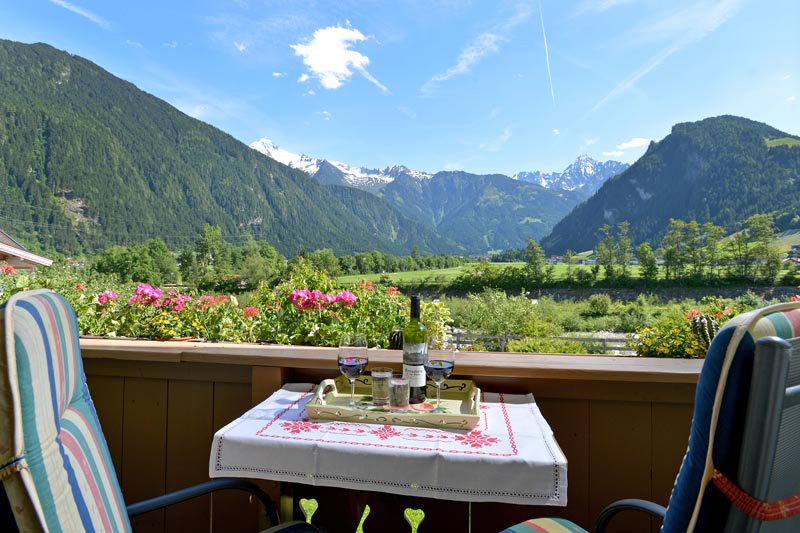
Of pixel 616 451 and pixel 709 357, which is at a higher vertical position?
pixel 709 357

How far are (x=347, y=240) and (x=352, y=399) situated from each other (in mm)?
81517

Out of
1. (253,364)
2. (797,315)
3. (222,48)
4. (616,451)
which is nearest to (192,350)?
(253,364)

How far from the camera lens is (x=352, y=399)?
1164mm

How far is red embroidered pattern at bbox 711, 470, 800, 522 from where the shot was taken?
0.45m

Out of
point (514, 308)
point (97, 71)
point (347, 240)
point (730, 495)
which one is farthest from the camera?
point (347, 240)

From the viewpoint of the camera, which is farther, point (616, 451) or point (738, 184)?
point (738, 184)

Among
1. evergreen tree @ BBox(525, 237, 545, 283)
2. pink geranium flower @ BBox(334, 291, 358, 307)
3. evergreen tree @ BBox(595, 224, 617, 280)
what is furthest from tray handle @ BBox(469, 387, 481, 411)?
evergreen tree @ BBox(595, 224, 617, 280)

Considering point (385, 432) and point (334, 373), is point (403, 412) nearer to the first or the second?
point (385, 432)

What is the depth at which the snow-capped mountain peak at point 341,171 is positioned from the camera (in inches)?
6476

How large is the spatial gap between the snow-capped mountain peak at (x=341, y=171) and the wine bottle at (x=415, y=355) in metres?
158

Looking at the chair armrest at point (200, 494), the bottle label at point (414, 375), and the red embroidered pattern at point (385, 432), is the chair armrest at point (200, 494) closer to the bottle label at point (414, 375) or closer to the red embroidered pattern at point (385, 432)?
the red embroidered pattern at point (385, 432)

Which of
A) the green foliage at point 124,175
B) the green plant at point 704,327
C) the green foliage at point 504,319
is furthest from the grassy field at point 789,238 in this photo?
the green foliage at point 124,175

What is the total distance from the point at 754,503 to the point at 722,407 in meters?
0.10

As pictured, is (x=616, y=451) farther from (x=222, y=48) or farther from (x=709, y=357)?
(x=222, y=48)
